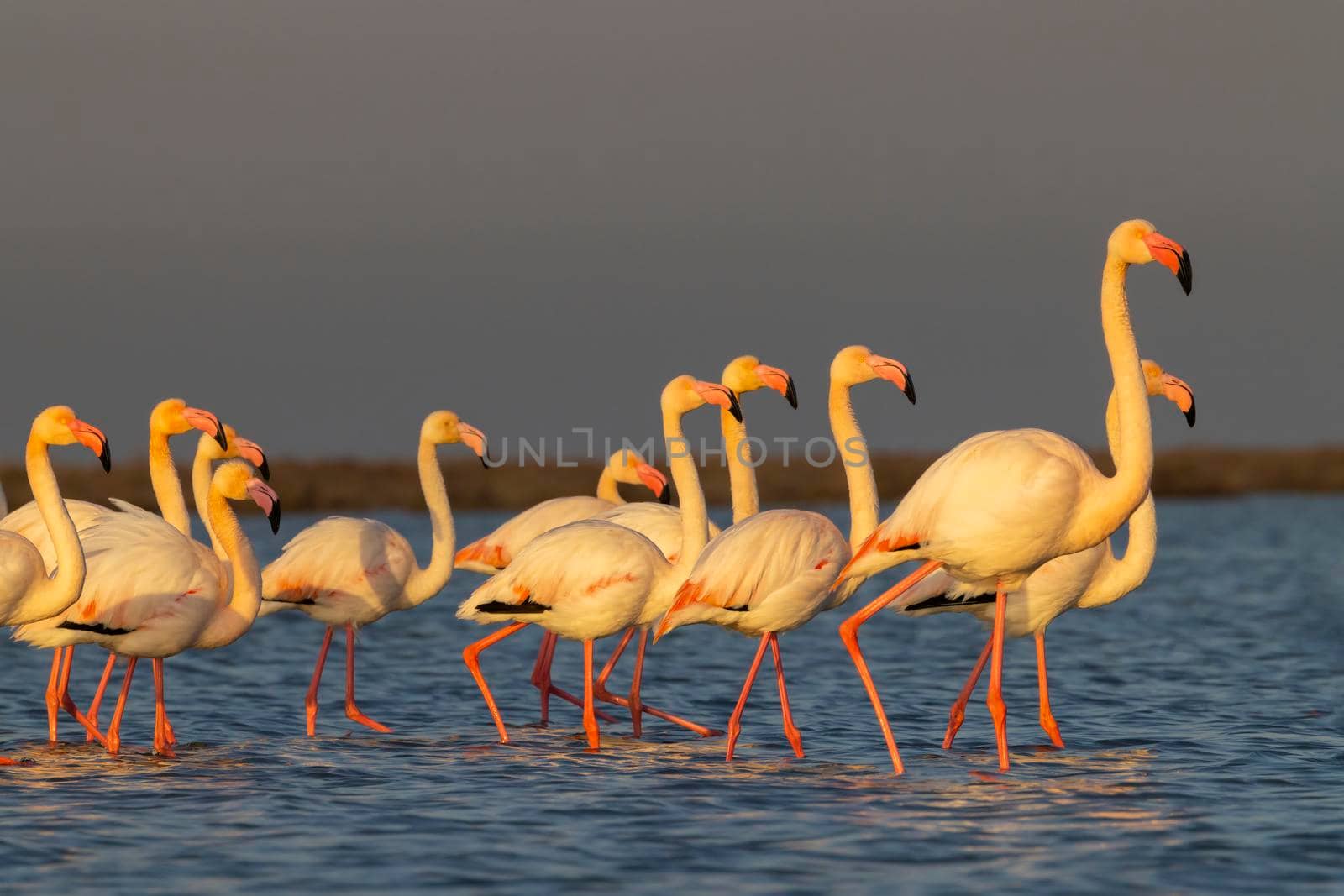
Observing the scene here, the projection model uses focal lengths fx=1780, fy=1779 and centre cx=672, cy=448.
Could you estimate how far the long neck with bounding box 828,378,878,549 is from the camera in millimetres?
9445

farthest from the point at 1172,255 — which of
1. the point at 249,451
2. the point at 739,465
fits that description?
the point at 249,451

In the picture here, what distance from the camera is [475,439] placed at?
11.7 metres

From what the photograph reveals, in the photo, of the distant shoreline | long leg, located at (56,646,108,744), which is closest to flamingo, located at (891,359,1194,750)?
long leg, located at (56,646,108,744)

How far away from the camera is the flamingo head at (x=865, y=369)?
9.52 metres

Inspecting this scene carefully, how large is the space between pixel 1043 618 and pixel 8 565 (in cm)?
530

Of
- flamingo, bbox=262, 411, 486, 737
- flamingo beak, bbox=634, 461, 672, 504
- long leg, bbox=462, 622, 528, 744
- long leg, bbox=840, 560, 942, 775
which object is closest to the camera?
long leg, bbox=840, 560, 942, 775

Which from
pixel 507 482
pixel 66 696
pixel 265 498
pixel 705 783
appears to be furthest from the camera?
pixel 507 482

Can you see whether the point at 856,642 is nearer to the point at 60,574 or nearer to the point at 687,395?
the point at 687,395

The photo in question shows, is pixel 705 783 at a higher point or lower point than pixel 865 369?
lower

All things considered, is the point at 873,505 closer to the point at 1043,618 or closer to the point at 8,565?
the point at 1043,618

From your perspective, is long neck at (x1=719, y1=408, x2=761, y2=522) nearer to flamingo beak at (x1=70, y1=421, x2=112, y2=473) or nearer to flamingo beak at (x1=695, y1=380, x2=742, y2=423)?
flamingo beak at (x1=695, y1=380, x2=742, y2=423)

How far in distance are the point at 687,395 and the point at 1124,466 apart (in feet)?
9.61

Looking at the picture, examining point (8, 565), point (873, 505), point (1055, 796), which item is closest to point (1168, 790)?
point (1055, 796)

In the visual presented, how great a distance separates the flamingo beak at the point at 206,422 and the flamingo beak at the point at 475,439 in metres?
1.84
